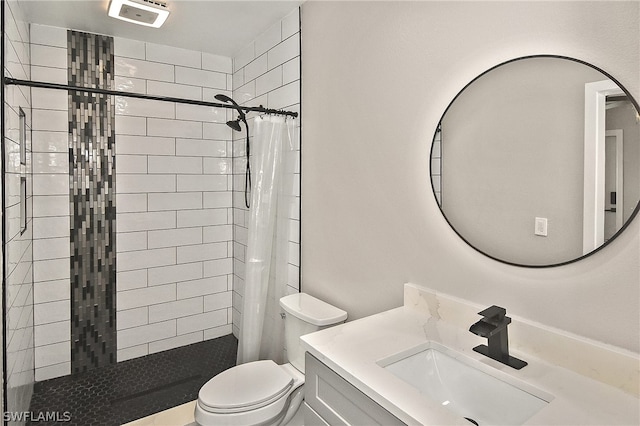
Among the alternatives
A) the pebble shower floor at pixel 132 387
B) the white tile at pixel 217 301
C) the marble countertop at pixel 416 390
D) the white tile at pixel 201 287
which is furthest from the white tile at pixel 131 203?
the marble countertop at pixel 416 390

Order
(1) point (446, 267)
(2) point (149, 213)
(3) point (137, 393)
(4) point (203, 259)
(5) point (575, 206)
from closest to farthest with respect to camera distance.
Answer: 1. (5) point (575, 206)
2. (1) point (446, 267)
3. (3) point (137, 393)
4. (2) point (149, 213)
5. (4) point (203, 259)

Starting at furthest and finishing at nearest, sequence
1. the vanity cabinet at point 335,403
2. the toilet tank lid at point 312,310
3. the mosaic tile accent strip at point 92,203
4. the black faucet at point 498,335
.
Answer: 1. the mosaic tile accent strip at point 92,203
2. the toilet tank lid at point 312,310
3. the black faucet at point 498,335
4. the vanity cabinet at point 335,403

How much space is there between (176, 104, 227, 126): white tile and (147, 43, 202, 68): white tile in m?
0.33

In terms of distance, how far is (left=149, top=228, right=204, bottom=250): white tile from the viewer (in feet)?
9.60

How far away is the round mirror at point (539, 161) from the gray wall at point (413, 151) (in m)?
0.04

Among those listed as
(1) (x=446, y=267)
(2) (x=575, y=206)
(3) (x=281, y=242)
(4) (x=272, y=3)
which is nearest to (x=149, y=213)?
(3) (x=281, y=242)

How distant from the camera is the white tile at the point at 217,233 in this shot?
10.3ft

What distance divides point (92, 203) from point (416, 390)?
2.55 meters

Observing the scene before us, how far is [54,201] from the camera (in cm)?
257

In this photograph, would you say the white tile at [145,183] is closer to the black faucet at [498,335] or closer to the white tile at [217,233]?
the white tile at [217,233]

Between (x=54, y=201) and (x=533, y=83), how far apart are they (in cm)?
280

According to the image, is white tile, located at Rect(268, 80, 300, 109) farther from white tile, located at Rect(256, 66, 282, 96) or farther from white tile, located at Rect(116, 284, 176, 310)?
white tile, located at Rect(116, 284, 176, 310)

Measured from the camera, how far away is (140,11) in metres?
2.28

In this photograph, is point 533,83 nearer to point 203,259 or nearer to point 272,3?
point 272,3
